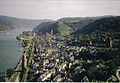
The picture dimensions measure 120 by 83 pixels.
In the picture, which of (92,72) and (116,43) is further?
(116,43)

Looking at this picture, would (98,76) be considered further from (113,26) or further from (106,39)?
(113,26)

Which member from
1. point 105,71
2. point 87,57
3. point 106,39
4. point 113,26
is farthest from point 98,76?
point 113,26

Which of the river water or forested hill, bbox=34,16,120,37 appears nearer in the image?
the river water

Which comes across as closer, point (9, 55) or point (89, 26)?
point (9, 55)

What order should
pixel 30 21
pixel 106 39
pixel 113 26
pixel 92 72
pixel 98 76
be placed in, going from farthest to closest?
pixel 30 21, pixel 113 26, pixel 106 39, pixel 92 72, pixel 98 76

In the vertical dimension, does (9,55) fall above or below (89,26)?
below

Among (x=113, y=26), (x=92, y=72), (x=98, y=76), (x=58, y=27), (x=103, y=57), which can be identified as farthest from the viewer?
(x=58, y=27)

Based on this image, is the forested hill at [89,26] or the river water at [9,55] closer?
the river water at [9,55]

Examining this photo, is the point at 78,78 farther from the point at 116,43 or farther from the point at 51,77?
the point at 116,43

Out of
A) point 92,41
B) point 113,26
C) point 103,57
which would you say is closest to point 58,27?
point 113,26
